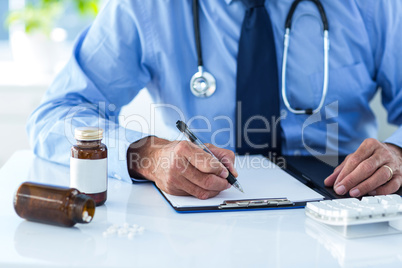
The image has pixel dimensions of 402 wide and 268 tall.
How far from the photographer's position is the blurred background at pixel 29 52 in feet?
8.23

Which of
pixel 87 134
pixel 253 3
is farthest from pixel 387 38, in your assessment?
pixel 87 134

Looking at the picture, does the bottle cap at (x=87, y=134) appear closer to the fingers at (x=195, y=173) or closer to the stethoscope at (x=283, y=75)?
the fingers at (x=195, y=173)

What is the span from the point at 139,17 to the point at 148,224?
75 cm

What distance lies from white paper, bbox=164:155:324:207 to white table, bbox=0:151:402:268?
39 mm

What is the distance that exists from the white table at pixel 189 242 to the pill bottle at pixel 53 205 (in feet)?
0.06

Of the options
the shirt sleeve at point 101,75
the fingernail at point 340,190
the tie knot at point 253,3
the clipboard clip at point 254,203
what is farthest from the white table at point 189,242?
the tie knot at point 253,3

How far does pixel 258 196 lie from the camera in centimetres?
93

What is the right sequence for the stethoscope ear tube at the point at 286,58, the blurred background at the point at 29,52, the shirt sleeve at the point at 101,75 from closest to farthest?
1. the shirt sleeve at the point at 101,75
2. the stethoscope ear tube at the point at 286,58
3. the blurred background at the point at 29,52

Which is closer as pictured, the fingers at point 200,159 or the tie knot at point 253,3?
the fingers at point 200,159

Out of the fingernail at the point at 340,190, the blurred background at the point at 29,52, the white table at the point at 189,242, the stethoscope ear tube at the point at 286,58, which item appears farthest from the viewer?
the blurred background at the point at 29,52

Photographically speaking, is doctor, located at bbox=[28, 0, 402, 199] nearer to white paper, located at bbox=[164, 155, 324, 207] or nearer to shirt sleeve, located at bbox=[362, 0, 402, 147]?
shirt sleeve, located at bbox=[362, 0, 402, 147]

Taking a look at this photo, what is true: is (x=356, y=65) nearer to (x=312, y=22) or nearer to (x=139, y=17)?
(x=312, y=22)

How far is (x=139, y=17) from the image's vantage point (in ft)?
4.53

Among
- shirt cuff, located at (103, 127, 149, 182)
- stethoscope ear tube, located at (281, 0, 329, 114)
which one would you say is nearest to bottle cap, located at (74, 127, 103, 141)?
shirt cuff, located at (103, 127, 149, 182)
